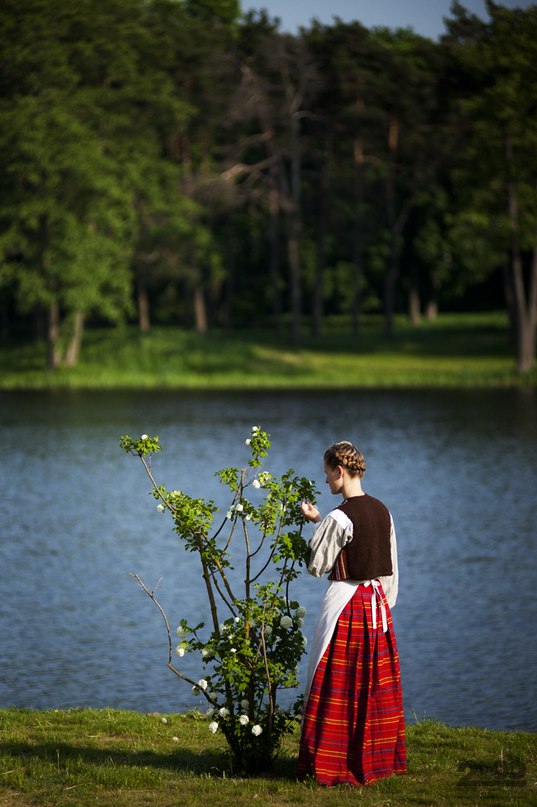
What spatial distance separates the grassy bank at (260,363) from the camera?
4759 centimetres

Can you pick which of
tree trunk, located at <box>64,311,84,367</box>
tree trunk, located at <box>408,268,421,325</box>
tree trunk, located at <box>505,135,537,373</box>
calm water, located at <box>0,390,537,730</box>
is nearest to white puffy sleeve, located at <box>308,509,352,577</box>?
calm water, located at <box>0,390,537,730</box>

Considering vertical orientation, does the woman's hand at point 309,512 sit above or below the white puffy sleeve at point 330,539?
above

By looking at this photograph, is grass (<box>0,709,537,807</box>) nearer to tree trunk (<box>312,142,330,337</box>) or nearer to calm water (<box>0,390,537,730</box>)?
calm water (<box>0,390,537,730</box>)

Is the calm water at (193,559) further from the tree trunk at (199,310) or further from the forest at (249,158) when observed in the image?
the tree trunk at (199,310)

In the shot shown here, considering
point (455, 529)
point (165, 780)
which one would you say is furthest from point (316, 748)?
point (455, 529)

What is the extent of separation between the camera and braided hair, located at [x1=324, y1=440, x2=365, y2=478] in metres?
7.15

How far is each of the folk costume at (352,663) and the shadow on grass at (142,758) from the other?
44 cm

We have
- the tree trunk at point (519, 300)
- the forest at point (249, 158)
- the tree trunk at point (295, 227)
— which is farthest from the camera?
the tree trunk at point (295, 227)

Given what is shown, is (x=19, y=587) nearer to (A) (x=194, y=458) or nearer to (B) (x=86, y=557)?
(B) (x=86, y=557)

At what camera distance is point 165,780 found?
746 centimetres

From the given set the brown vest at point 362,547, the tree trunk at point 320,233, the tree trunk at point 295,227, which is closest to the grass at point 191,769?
the brown vest at point 362,547

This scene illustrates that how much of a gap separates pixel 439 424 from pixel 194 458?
27.6 feet

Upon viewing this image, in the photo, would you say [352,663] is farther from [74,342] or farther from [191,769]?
[74,342]

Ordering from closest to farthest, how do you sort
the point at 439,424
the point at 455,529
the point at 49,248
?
the point at 455,529 → the point at 439,424 → the point at 49,248
